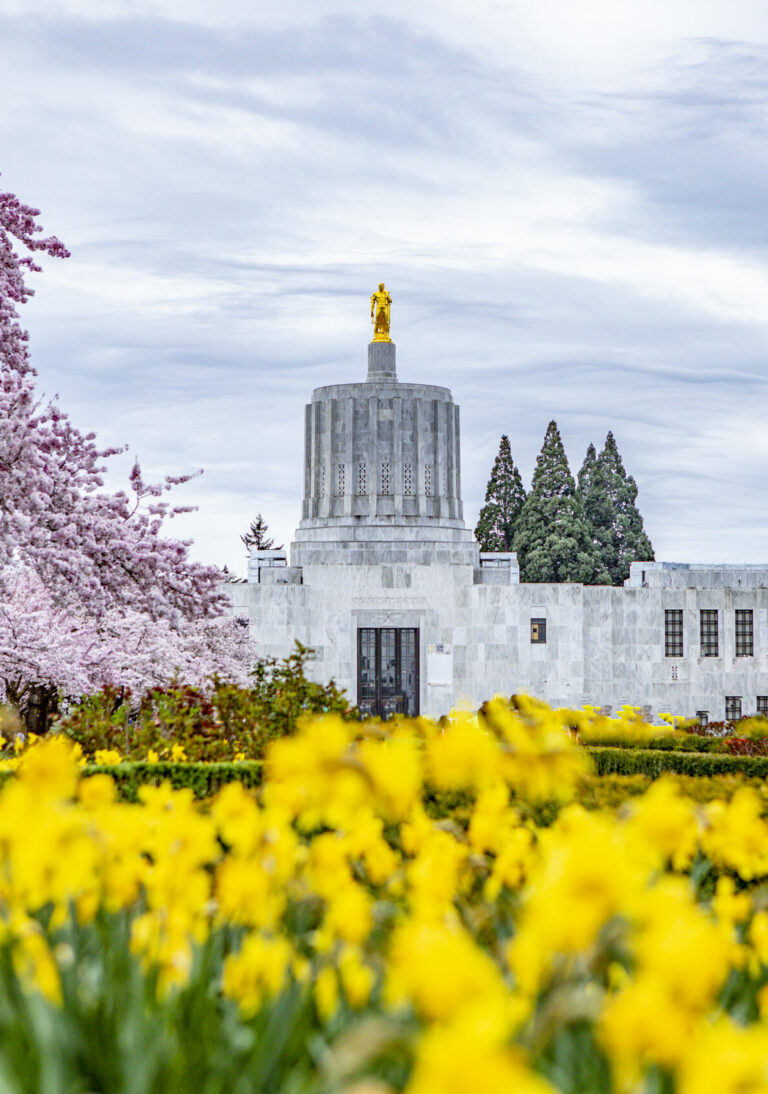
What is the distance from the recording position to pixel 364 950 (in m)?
3.96

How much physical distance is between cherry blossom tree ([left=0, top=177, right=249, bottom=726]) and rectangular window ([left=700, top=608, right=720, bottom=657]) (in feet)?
80.0

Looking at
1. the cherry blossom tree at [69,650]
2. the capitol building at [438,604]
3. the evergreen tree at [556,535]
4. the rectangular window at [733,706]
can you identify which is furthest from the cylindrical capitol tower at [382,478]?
the evergreen tree at [556,535]

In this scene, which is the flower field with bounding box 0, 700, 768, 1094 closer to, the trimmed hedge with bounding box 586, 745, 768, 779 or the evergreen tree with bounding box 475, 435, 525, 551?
the trimmed hedge with bounding box 586, 745, 768, 779

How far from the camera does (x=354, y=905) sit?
381 cm

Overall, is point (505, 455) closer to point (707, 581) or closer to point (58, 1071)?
point (707, 581)

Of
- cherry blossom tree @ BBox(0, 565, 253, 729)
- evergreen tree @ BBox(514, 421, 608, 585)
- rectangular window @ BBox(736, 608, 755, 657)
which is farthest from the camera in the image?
evergreen tree @ BBox(514, 421, 608, 585)

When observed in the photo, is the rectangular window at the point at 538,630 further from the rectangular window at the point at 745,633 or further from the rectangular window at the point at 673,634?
the rectangular window at the point at 745,633

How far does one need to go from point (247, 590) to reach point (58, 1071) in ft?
114

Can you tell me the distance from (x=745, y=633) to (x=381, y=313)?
53.9ft

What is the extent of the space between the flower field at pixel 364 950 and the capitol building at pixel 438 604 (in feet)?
106

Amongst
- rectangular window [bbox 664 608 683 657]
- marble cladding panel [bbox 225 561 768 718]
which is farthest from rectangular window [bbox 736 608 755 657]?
rectangular window [bbox 664 608 683 657]

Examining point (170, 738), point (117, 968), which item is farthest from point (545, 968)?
point (170, 738)

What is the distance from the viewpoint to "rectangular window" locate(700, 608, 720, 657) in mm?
39406

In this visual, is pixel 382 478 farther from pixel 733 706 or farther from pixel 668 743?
pixel 668 743
